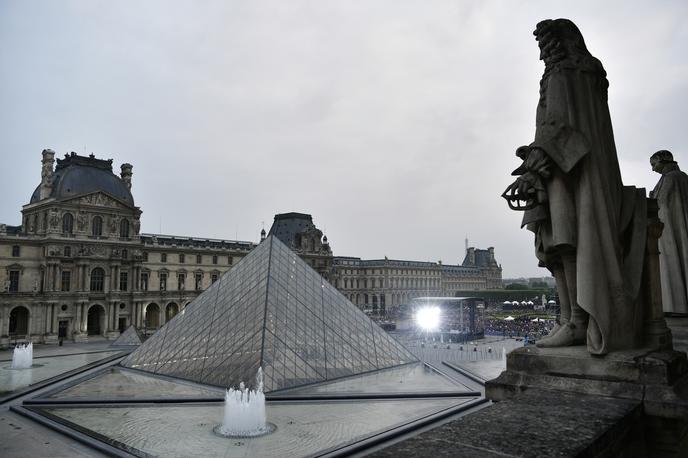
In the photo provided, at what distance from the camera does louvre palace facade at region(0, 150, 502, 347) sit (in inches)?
1553

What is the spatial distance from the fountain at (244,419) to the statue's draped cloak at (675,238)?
9578mm

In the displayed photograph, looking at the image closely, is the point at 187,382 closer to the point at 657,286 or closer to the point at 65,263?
the point at 657,286

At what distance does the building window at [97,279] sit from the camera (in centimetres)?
4316

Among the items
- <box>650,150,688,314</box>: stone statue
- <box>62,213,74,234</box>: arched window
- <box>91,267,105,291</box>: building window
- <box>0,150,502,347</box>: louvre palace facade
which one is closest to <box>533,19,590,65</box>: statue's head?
<box>650,150,688,314</box>: stone statue

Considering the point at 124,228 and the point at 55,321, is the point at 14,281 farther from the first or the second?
the point at 124,228

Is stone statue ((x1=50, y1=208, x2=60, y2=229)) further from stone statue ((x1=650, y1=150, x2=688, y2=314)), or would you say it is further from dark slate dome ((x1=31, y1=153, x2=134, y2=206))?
stone statue ((x1=650, y1=150, x2=688, y2=314))

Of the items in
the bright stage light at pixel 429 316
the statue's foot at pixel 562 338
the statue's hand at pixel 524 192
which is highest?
the statue's hand at pixel 524 192

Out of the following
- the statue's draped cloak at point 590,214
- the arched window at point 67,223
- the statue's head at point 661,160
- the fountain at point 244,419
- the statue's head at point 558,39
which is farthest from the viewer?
the arched window at point 67,223

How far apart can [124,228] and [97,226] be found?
2.54 metres

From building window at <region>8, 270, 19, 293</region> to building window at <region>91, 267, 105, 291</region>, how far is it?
225 inches

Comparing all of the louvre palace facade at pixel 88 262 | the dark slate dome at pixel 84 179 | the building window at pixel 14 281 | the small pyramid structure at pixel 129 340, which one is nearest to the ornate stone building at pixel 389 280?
the louvre palace facade at pixel 88 262

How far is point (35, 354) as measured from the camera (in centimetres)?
3080

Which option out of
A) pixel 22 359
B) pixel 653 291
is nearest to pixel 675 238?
pixel 653 291

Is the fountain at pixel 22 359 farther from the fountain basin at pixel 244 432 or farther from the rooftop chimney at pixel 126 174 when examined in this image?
the rooftop chimney at pixel 126 174
